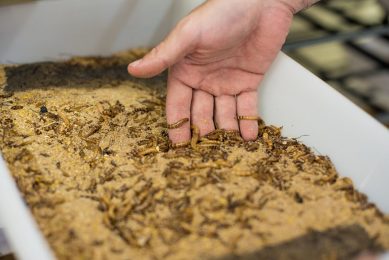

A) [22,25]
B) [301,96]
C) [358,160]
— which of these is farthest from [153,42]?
[358,160]

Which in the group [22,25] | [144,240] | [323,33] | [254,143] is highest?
[323,33]

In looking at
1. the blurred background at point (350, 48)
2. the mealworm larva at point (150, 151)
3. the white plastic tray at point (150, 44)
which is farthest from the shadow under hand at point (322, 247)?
the blurred background at point (350, 48)

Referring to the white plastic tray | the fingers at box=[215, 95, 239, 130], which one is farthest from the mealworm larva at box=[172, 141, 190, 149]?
the white plastic tray

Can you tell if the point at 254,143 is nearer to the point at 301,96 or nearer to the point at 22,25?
the point at 301,96

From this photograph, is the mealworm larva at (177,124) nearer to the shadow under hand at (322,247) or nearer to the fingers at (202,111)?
the fingers at (202,111)

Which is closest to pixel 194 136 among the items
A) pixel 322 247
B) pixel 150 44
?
pixel 322 247

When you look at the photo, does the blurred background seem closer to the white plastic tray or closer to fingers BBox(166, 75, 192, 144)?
the white plastic tray

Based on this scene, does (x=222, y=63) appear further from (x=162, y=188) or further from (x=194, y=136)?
(x=162, y=188)
